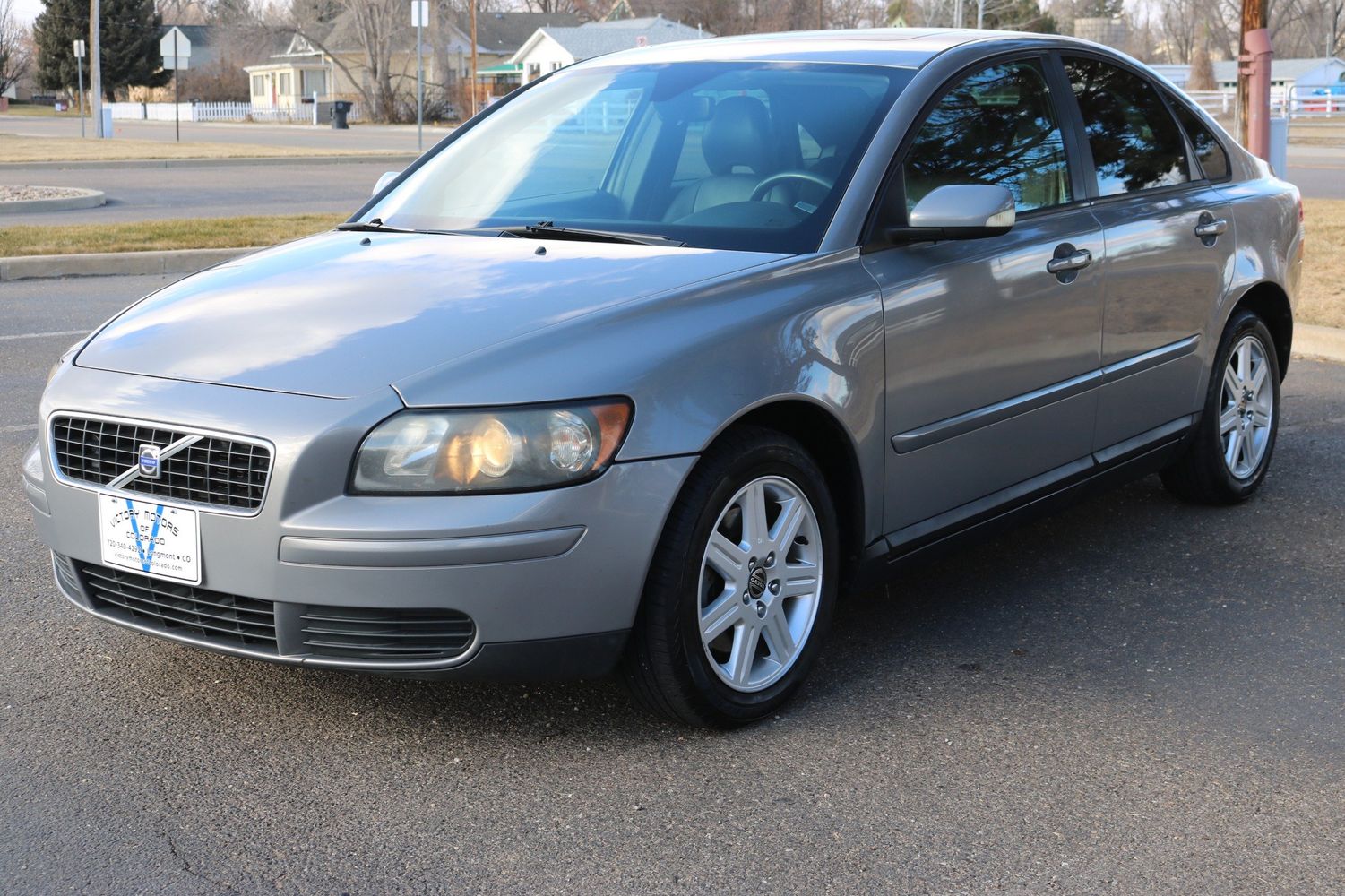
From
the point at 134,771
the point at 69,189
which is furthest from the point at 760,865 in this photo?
the point at 69,189

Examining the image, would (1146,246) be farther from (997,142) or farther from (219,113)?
(219,113)

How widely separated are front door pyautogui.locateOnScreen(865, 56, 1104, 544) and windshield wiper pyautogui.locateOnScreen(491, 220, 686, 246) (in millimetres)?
545

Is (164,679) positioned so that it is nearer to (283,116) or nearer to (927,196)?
(927,196)

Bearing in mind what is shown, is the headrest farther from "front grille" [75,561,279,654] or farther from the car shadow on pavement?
"front grille" [75,561,279,654]

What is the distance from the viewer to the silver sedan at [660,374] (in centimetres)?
303

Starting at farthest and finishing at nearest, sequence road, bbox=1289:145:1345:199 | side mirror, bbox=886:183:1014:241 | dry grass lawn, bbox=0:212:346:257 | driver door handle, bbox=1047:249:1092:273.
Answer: road, bbox=1289:145:1345:199
dry grass lawn, bbox=0:212:346:257
driver door handle, bbox=1047:249:1092:273
side mirror, bbox=886:183:1014:241

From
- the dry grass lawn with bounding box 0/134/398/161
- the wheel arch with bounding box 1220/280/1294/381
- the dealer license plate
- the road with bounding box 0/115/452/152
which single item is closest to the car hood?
the dealer license plate

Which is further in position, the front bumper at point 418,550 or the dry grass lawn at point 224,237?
the dry grass lawn at point 224,237

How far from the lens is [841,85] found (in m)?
4.16

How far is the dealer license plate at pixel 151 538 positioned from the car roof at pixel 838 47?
2.20 metres

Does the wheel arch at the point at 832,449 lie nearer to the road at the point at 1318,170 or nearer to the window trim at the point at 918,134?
the window trim at the point at 918,134

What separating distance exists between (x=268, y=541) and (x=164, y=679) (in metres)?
0.95

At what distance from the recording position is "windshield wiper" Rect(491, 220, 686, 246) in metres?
3.82

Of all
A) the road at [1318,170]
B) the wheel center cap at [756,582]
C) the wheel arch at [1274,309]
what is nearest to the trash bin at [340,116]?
the road at [1318,170]
